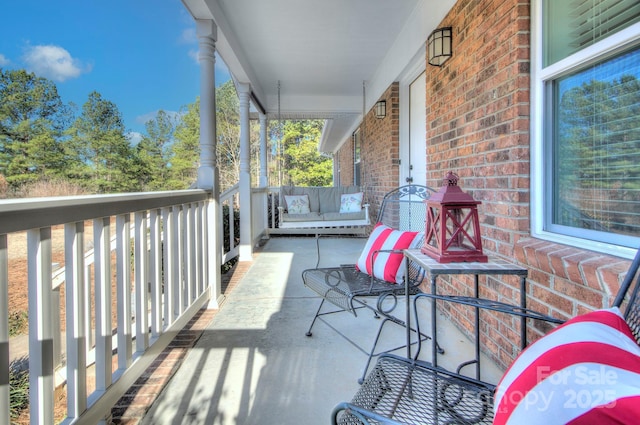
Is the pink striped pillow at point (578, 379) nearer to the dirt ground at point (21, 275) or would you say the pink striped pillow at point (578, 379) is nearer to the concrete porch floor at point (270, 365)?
the concrete porch floor at point (270, 365)

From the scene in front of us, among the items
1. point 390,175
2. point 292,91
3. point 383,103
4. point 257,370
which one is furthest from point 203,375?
point 292,91

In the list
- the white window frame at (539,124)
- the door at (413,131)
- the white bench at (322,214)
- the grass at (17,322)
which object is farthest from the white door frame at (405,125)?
the grass at (17,322)

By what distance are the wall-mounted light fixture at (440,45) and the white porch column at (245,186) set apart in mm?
2748

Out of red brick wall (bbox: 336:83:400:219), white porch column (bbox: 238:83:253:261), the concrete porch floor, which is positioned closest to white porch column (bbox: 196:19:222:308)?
the concrete porch floor

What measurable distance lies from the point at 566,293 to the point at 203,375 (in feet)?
5.37

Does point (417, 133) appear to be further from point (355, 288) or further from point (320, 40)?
point (355, 288)

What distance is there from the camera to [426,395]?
1.07m

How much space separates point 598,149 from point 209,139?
247 cm

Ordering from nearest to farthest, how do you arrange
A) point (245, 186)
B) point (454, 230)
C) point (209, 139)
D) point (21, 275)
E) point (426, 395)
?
point (426, 395), point (454, 230), point (21, 275), point (209, 139), point (245, 186)

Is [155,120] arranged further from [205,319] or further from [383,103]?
[205,319]

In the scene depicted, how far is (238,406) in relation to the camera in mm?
1586

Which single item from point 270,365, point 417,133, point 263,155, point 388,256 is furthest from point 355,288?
point 263,155

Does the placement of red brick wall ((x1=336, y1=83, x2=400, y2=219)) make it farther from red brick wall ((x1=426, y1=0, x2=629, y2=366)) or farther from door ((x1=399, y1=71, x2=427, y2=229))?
red brick wall ((x1=426, y1=0, x2=629, y2=366))

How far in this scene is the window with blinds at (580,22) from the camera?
4.10 ft
